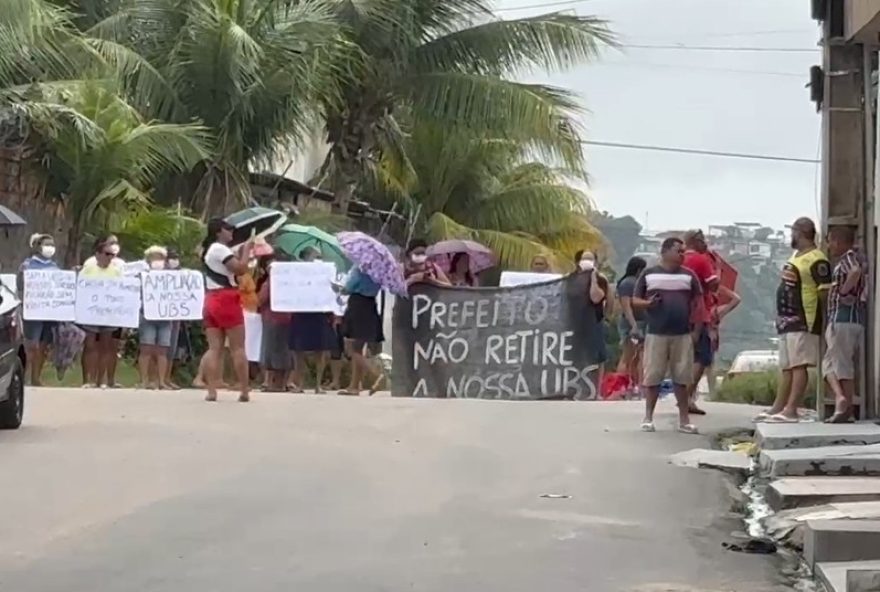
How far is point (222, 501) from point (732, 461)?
4.02 metres

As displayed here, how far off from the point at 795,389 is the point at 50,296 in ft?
31.1

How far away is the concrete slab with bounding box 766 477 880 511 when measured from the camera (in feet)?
29.8

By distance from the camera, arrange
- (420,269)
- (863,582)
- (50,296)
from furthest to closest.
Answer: (420,269), (50,296), (863,582)

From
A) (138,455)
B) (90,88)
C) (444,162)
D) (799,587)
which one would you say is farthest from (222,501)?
(444,162)

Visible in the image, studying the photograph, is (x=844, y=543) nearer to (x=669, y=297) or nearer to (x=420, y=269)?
(x=669, y=297)

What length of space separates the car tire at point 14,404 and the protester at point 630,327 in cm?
616

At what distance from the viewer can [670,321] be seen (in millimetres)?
13156

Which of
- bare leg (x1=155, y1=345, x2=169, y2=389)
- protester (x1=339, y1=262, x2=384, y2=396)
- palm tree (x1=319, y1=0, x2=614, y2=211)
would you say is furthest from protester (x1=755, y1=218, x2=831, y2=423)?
palm tree (x1=319, y1=0, x2=614, y2=211)

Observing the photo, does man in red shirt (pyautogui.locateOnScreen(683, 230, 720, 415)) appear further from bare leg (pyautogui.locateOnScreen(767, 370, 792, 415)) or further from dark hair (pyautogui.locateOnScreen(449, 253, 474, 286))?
dark hair (pyautogui.locateOnScreen(449, 253, 474, 286))

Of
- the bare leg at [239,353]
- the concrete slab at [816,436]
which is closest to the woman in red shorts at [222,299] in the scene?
the bare leg at [239,353]

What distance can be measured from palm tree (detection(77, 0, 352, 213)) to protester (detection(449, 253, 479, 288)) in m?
4.91

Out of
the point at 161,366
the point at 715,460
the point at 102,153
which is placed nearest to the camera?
the point at 715,460

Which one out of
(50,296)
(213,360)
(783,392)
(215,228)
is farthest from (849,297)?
(50,296)

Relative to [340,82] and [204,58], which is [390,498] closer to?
[204,58]
